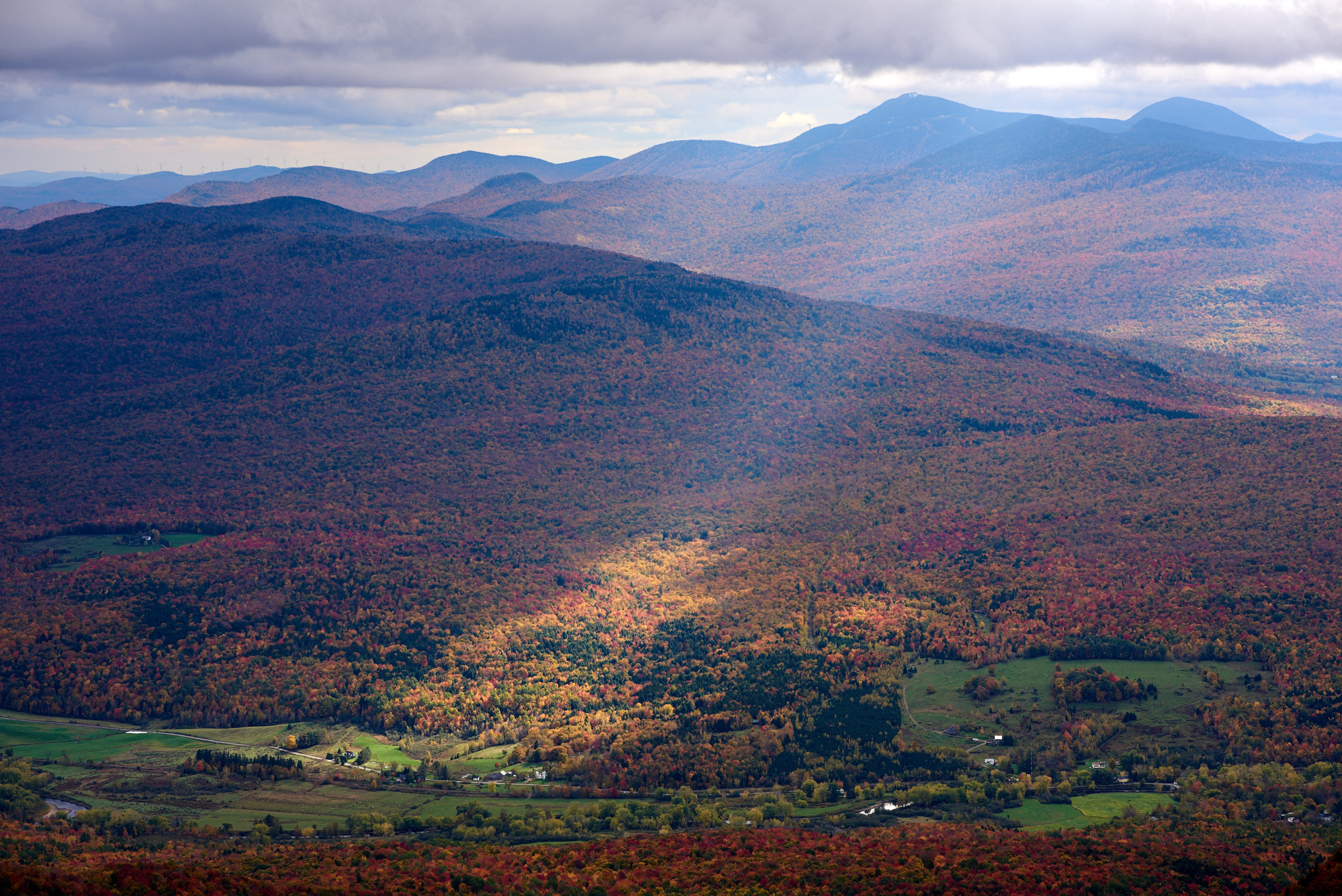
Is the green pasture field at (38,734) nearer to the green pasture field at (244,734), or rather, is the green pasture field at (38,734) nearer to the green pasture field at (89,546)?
the green pasture field at (244,734)

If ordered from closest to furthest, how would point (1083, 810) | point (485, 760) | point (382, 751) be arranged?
point (1083, 810), point (485, 760), point (382, 751)

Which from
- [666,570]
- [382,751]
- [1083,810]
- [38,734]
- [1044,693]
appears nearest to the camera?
[1083,810]

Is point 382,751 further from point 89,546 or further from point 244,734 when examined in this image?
point 89,546

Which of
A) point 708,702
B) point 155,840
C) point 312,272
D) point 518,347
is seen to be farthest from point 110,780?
point 312,272

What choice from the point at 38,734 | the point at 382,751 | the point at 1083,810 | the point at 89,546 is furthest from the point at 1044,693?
the point at 89,546

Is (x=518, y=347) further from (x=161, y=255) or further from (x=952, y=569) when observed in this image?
(x=952, y=569)

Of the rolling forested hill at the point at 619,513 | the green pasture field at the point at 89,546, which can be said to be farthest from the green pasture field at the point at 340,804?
the green pasture field at the point at 89,546

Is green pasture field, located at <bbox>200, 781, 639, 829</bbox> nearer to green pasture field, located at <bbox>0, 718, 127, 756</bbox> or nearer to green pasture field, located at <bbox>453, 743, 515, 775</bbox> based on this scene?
green pasture field, located at <bbox>453, 743, 515, 775</bbox>
